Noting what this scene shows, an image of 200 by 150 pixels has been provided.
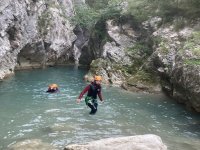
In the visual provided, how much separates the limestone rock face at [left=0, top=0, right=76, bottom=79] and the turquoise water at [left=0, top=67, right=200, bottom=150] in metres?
8.55

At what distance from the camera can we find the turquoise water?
12.5 metres

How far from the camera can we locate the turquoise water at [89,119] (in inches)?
490

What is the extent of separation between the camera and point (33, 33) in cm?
3584

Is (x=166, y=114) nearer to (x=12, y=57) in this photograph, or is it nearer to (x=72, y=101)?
(x=72, y=101)

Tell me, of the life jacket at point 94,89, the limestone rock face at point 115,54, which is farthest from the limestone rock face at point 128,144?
the limestone rock face at point 115,54

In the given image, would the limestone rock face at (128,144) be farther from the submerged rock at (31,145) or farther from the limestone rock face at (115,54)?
the limestone rock face at (115,54)

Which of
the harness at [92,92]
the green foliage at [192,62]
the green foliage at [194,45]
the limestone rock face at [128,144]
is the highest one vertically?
the green foliage at [194,45]

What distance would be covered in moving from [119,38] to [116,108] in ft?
45.6

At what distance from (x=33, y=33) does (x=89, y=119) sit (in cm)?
2289

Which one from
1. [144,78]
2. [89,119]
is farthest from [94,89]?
[144,78]

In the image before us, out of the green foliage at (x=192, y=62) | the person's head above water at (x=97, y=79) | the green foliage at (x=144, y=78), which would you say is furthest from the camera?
the green foliage at (x=144, y=78)

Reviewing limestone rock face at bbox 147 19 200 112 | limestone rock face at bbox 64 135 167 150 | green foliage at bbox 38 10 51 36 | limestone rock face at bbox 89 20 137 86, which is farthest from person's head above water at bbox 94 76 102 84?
green foliage at bbox 38 10 51 36

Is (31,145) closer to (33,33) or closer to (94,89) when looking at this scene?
(94,89)

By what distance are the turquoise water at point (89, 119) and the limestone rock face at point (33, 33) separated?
8.55 m
